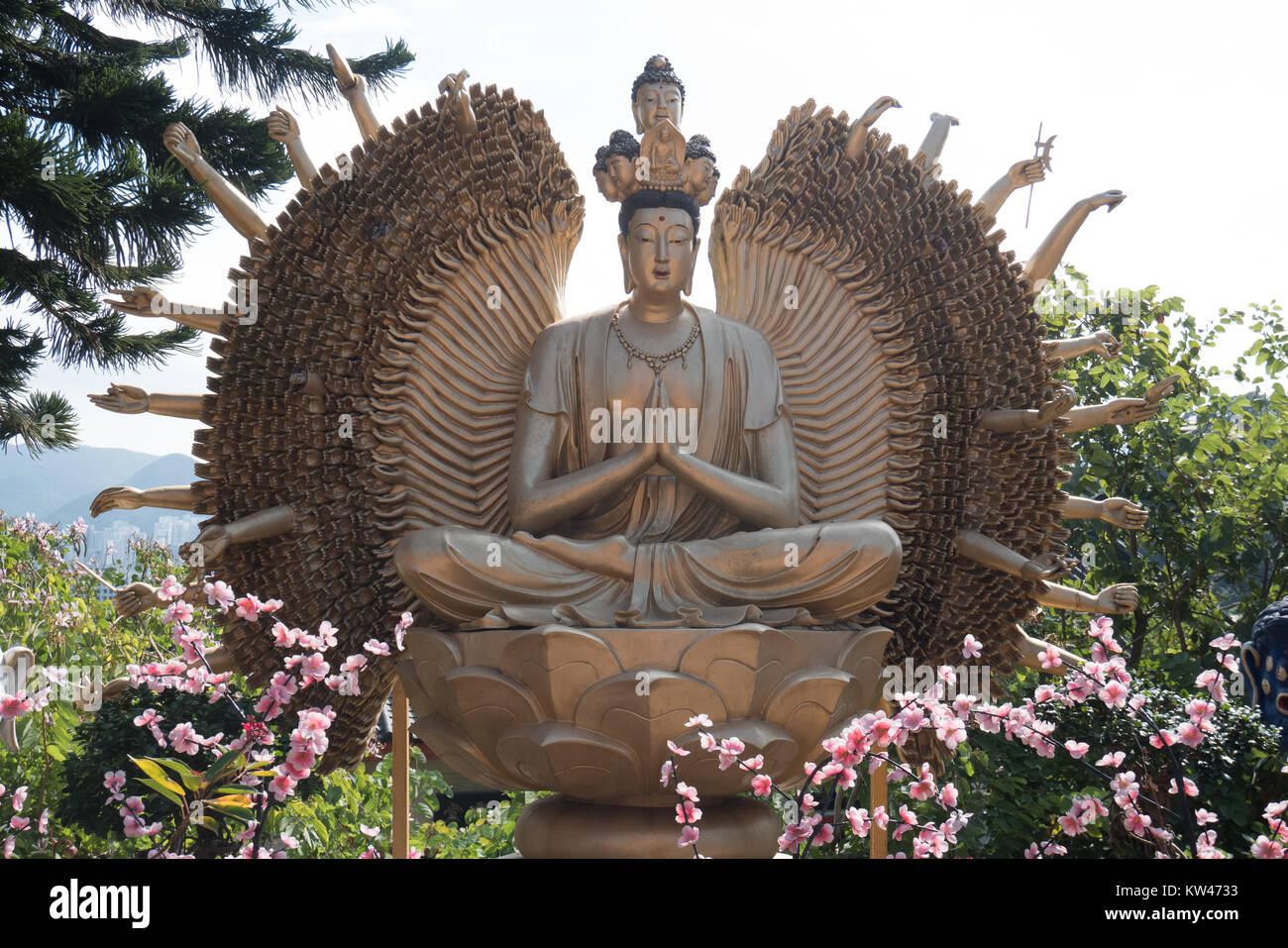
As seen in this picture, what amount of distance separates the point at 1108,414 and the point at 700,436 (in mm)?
1745

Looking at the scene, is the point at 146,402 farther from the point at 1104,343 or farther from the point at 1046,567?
the point at 1104,343

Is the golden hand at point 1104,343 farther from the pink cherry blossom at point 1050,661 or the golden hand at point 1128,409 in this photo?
the pink cherry blossom at point 1050,661

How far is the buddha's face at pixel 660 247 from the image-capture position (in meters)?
5.25

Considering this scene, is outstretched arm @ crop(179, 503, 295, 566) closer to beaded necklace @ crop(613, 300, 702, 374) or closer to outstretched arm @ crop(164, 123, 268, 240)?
outstretched arm @ crop(164, 123, 268, 240)

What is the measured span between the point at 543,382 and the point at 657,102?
140 cm

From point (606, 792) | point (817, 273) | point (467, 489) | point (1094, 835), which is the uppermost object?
point (817, 273)

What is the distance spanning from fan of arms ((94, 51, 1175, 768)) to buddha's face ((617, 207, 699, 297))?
0.05 m

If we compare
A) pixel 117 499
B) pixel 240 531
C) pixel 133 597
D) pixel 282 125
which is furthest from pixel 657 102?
pixel 133 597

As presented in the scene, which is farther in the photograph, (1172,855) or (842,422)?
(842,422)

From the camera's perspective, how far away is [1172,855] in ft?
Answer: 10.9

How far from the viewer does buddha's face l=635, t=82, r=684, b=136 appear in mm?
→ 5535

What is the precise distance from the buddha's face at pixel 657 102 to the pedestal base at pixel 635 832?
2963mm
